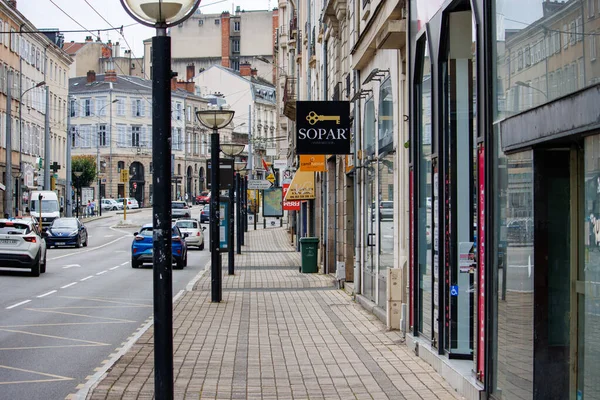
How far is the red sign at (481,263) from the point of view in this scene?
8.13 meters

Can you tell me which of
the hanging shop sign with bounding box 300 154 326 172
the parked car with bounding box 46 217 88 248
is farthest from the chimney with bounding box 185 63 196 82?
the hanging shop sign with bounding box 300 154 326 172

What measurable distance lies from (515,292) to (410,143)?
5.11m

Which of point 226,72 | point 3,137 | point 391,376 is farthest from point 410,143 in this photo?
point 226,72

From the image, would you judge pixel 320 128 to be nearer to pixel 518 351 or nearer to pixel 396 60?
pixel 396 60

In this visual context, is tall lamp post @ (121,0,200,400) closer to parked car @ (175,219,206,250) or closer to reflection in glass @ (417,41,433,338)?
reflection in glass @ (417,41,433,338)

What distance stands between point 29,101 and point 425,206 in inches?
2396

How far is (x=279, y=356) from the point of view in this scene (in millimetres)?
11531

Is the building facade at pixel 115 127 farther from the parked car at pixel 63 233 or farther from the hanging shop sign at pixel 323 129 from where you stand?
the hanging shop sign at pixel 323 129

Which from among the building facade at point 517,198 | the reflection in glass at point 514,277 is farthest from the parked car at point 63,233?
the reflection in glass at point 514,277

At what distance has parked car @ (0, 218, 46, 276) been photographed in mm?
25797

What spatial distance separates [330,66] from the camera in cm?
2667

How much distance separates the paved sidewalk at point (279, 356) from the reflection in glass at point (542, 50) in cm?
306

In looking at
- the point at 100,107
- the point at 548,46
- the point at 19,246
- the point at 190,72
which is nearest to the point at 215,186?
the point at 19,246

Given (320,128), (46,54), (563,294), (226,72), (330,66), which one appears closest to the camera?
(563,294)
